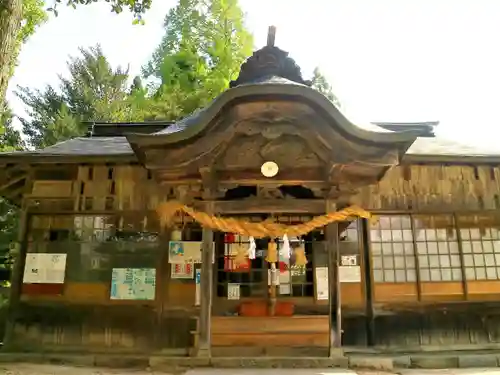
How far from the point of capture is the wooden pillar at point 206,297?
719cm

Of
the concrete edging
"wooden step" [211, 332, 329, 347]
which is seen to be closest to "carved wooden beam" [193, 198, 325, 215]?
"wooden step" [211, 332, 329, 347]

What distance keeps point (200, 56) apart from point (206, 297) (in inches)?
699

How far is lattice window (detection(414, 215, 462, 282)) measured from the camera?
8.91 m

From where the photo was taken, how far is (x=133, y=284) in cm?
875

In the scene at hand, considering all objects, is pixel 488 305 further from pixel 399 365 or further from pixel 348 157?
pixel 348 157

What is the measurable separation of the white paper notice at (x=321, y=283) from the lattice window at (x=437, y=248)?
→ 2.08 m

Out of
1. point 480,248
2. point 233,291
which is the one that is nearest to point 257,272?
point 233,291

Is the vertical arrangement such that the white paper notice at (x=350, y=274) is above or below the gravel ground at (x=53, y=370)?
above

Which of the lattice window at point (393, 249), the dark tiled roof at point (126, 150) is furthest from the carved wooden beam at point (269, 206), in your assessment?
the dark tiled roof at point (126, 150)

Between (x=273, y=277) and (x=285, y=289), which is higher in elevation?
(x=273, y=277)

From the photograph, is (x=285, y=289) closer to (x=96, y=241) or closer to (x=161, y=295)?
(x=161, y=295)

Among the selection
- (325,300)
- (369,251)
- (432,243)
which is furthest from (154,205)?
(432,243)

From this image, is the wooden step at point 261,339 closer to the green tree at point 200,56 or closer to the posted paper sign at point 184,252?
the posted paper sign at point 184,252

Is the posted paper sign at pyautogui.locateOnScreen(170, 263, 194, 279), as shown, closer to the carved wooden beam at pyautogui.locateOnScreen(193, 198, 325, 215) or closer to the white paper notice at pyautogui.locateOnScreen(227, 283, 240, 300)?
the white paper notice at pyautogui.locateOnScreen(227, 283, 240, 300)
